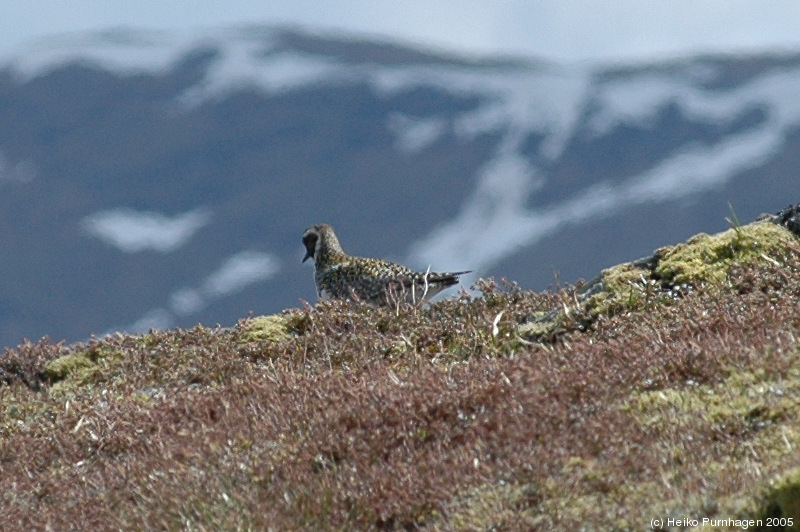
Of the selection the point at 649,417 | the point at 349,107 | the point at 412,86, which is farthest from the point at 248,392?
the point at 349,107

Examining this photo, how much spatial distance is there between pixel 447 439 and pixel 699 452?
4.44ft

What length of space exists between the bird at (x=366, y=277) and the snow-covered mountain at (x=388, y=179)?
110m

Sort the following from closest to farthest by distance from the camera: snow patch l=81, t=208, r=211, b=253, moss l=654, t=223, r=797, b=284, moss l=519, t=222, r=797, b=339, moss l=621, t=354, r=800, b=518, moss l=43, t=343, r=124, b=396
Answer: moss l=621, t=354, r=800, b=518 < moss l=519, t=222, r=797, b=339 < moss l=654, t=223, r=797, b=284 < moss l=43, t=343, r=124, b=396 < snow patch l=81, t=208, r=211, b=253

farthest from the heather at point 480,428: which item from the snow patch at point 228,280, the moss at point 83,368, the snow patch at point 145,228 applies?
the snow patch at point 145,228

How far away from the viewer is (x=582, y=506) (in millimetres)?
6039

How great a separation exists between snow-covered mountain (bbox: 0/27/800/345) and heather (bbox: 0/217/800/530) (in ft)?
383

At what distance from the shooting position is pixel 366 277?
15680 millimetres

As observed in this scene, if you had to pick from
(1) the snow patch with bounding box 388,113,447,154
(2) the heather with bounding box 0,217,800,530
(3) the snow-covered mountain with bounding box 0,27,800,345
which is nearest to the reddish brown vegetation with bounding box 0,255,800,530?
(2) the heather with bounding box 0,217,800,530

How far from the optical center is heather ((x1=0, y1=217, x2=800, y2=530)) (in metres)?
6.18

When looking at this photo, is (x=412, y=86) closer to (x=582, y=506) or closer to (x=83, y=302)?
(x=83, y=302)

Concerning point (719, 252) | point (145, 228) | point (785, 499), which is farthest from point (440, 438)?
point (145, 228)

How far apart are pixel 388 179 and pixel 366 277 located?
15746 cm

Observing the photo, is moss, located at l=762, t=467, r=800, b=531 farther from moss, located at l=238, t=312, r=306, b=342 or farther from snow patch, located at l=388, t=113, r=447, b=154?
snow patch, located at l=388, t=113, r=447, b=154

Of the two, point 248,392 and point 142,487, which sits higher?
point 248,392
